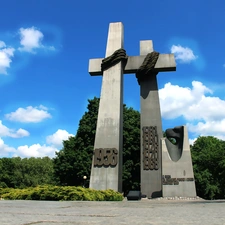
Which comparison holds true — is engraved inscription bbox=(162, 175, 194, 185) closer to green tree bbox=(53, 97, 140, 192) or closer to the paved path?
green tree bbox=(53, 97, 140, 192)

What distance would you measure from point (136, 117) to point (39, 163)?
133 ft

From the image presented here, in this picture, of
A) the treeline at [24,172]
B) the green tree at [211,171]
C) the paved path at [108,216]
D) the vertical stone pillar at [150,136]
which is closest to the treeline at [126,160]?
the green tree at [211,171]

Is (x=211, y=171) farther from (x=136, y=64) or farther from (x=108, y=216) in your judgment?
(x=108, y=216)

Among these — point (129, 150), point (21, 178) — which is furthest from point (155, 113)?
point (21, 178)

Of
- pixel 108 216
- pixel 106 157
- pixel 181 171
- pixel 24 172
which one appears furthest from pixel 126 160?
pixel 24 172

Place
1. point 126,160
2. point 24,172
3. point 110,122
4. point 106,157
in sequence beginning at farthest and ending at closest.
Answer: point 24,172, point 126,160, point 110,122, point 106,157

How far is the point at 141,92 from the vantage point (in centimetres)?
1762

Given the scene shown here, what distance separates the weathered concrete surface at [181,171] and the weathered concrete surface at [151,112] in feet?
4.14

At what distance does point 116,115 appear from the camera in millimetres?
16203

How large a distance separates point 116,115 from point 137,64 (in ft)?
12.6

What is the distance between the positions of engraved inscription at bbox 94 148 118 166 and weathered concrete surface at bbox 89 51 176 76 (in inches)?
210

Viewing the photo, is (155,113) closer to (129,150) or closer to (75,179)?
(129,150)

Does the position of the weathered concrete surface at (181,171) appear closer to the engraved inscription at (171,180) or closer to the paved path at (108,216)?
the engraved inscription at (171,180)

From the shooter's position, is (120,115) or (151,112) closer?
(120,115)
